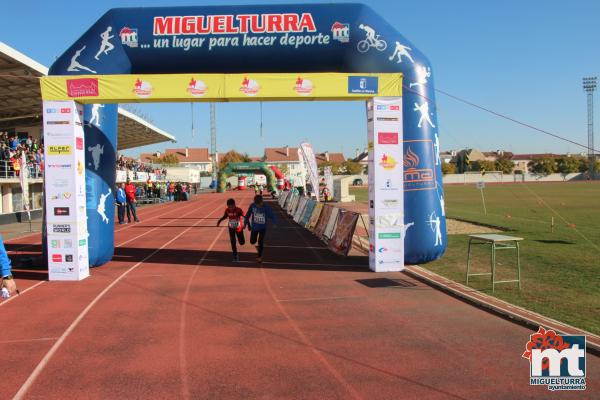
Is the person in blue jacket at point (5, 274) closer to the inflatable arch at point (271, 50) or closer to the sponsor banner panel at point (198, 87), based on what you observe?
the sponsor banner panel at point (198, 87)

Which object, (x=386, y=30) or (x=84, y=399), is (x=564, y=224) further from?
(x=84, y=399)

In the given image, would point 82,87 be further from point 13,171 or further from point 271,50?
point 13,171

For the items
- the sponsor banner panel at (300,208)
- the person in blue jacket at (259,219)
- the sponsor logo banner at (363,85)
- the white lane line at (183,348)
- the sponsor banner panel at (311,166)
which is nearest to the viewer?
the white lane line at (183,348)

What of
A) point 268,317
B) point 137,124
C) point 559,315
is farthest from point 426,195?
point 137,124

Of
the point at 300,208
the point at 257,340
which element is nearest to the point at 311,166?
the point at 300,208

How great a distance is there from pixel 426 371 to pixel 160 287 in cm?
555

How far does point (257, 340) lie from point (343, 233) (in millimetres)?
6996

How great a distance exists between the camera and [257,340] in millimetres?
5801

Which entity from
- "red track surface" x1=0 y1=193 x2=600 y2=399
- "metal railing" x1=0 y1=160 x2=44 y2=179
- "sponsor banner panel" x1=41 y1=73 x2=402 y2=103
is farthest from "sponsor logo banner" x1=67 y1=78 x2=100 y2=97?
"metal railing" x1=0 y1=160 x2=44 y2=179

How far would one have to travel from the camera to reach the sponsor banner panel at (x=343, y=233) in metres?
12.0

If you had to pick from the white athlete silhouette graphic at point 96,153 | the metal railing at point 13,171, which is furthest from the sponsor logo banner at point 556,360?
the metal railing at point 13,171

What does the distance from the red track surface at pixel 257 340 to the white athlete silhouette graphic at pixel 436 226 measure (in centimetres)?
151

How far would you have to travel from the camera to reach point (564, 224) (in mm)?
18406

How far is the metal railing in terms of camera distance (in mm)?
24375
